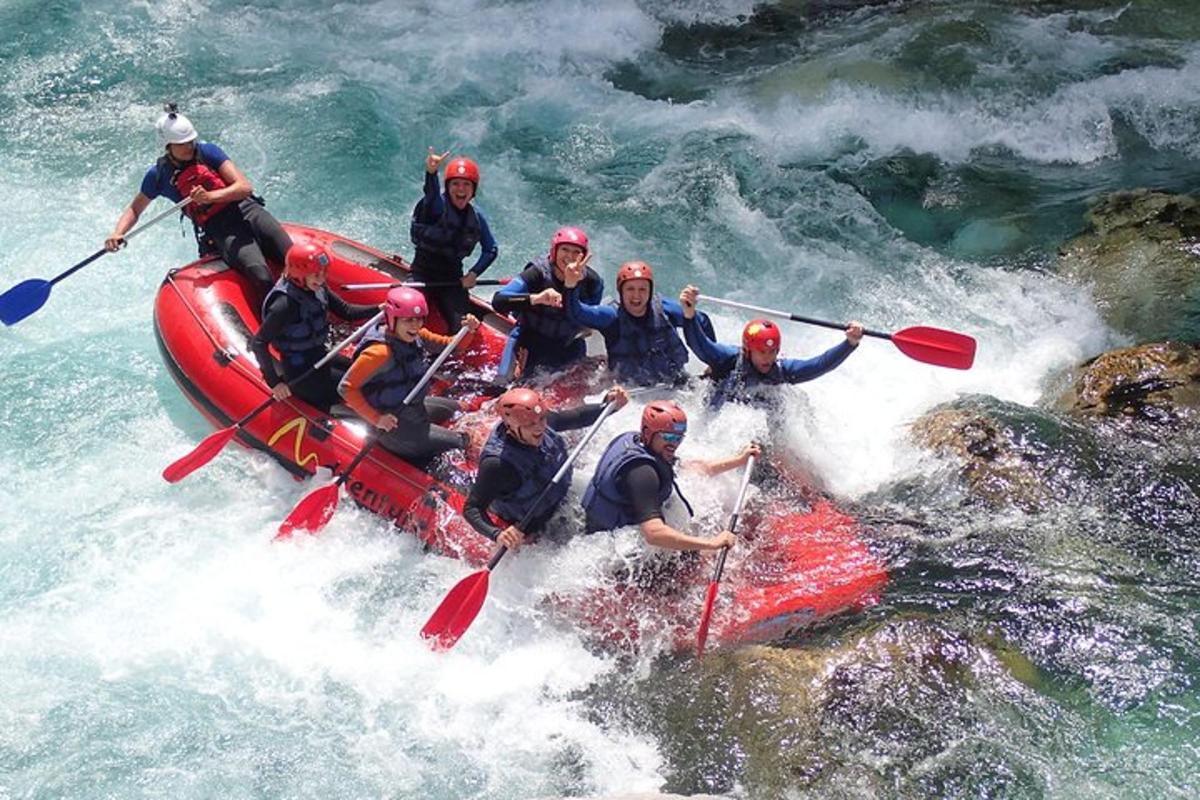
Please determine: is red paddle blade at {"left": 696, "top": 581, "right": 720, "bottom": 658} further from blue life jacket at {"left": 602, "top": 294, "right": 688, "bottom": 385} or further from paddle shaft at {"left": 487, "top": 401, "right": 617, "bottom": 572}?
blue life jacket at {"left": 602, "top": 294, "right": 688, "bottom": 385}

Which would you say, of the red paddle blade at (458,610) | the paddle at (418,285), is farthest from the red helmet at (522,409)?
the paddle at (418,285)

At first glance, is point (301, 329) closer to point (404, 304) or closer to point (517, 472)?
point (404, 304)

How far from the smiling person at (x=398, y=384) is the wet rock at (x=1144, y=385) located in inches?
168

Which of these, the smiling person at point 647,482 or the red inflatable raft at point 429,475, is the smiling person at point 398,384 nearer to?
the red inflatable raft at point 429,475

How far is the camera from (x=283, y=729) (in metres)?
5.88

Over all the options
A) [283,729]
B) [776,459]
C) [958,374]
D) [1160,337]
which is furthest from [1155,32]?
[283,729]

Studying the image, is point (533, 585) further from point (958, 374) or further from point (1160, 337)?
point (1160, 337)

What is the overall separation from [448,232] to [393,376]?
1.55 m

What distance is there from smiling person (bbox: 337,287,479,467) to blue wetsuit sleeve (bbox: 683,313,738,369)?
1.51 meters

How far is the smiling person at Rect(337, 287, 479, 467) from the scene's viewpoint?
626 centimetres

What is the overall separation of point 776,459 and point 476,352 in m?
2.10

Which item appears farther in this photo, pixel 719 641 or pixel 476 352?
pixel 476 352

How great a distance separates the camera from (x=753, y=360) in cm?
686

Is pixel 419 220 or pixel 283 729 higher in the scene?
pixel 419 220
